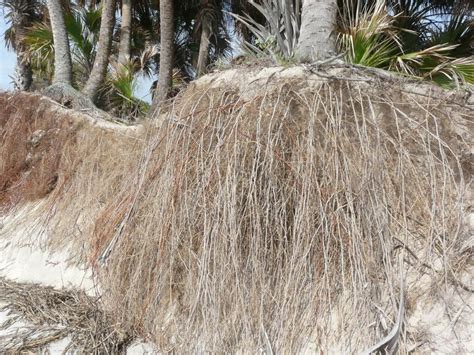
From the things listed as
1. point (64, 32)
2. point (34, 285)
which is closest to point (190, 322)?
point (34, 285)

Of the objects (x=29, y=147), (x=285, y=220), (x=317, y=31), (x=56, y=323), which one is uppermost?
(x=317, y=31)

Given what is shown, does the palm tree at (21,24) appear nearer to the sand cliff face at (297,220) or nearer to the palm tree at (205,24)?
the palm tree at (205,24)

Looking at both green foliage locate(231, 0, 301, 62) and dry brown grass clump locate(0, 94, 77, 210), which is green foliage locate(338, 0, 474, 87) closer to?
green foliage locate(231, 0, 301, 62)

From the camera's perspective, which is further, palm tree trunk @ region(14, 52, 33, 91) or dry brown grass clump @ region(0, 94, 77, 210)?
palm tree trunk @ region(14, 52, 33, 91)

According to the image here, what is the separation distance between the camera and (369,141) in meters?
2.76

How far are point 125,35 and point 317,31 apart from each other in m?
7.08

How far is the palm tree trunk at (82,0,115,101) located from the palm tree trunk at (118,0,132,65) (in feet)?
2.41

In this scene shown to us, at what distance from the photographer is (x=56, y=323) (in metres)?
3.15

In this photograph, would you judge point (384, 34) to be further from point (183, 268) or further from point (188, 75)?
point (188, 75)

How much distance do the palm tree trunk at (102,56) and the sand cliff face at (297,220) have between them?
16.7ft

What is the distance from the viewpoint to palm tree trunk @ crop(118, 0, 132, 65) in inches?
370

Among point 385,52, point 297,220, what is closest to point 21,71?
point 385,52

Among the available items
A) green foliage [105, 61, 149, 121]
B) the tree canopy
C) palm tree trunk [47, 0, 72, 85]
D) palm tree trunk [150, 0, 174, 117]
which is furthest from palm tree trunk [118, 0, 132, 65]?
palm tree trunk [150, 0, 174, 117]

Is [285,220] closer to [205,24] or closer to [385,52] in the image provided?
[385,52]
